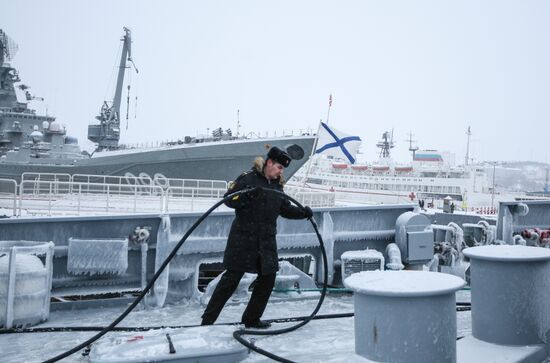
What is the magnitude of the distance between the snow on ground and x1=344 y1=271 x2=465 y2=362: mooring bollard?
199 mm

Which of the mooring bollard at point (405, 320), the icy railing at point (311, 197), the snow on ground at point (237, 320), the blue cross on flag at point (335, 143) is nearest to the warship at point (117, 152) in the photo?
the icy railing at point (311, 197)

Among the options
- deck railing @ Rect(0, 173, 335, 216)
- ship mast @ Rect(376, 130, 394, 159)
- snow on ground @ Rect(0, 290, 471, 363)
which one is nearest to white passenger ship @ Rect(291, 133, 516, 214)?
ship mast @ Rect(376, 130, 394, 159)

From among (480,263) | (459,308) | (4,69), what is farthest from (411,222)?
(4,69)

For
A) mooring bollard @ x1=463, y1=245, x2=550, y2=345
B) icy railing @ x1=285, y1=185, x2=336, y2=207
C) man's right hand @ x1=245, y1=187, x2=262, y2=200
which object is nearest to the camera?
mooring bollard @ x1=463, y1=245, x2=550, y2=345

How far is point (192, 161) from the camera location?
952 inches

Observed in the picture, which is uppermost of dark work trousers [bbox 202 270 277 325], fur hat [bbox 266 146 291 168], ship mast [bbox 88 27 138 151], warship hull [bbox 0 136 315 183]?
ship mast [bbox 88 27 138 151]

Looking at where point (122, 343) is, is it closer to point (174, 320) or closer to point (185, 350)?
point (185, 350)

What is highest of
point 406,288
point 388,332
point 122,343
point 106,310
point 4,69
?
point 4,69

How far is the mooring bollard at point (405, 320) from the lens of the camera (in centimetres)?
233

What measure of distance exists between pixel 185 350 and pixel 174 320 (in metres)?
1.61

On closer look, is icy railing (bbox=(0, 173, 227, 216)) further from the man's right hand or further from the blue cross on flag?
the man's right hand

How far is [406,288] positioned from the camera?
2.34 metres

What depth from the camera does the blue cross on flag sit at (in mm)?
10953

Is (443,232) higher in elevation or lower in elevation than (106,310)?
higher
